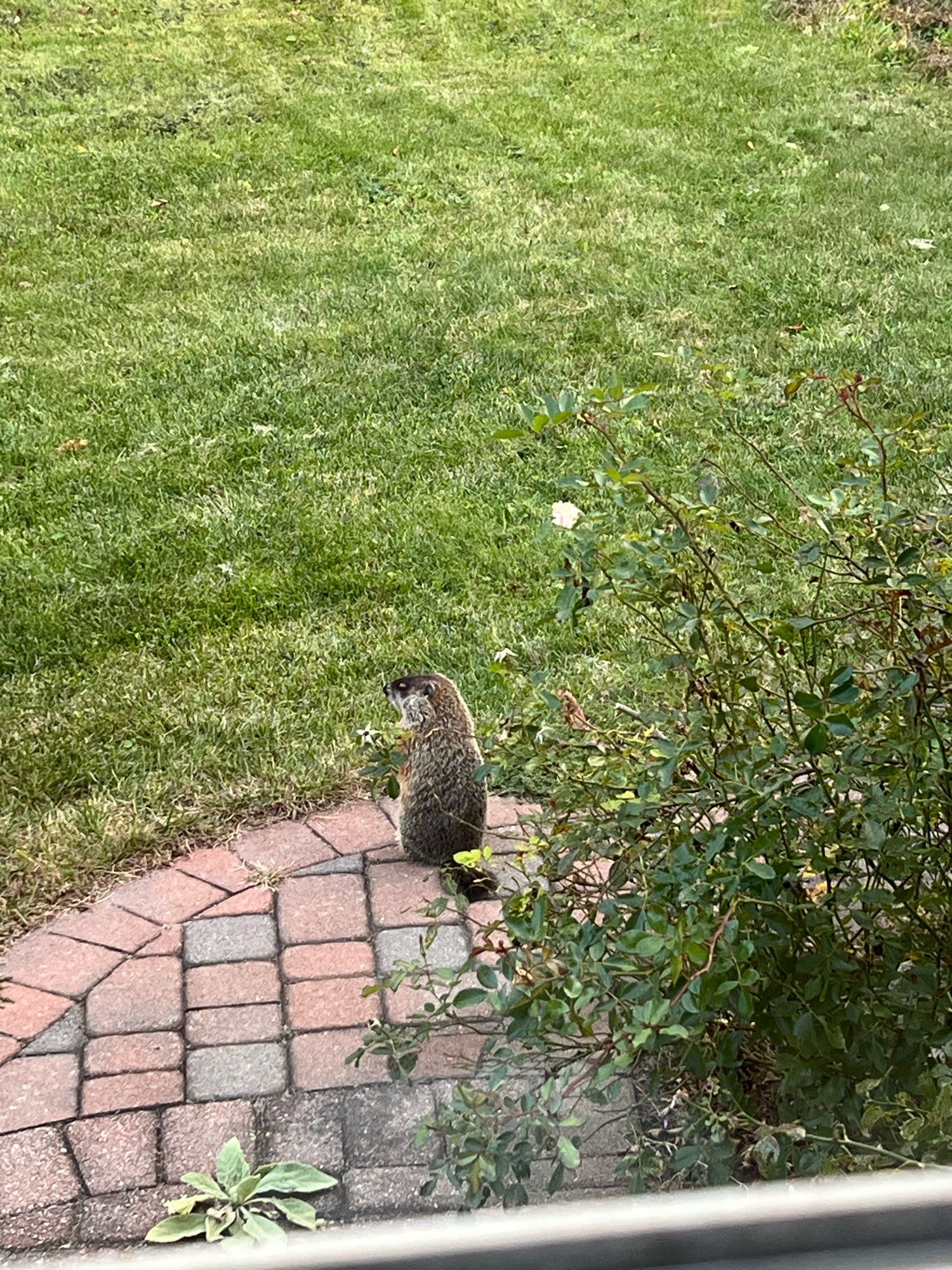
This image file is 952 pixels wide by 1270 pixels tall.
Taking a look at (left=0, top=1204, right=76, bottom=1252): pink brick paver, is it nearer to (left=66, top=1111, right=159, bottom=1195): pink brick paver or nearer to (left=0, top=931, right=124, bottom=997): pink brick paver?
(left=66, top=1111, right=159, bottom=1195): pink brick paver

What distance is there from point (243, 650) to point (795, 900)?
2685mm

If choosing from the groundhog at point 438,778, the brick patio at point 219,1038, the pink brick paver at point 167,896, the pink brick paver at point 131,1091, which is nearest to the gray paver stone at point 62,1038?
the brick patio at point 219,1038

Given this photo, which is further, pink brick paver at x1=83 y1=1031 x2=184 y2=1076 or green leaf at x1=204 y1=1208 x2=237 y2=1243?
pink brick paver at x1=83 y1=1031 x2=184 y2=1076

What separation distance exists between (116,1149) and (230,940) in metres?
0.73

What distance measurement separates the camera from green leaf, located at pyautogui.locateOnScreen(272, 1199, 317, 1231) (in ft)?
9.34

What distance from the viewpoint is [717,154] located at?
32.3ft

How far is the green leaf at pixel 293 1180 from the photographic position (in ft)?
9.53

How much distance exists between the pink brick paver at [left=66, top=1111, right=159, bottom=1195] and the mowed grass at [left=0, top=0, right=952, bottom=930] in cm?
81

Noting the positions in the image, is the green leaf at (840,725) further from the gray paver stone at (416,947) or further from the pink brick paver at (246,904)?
the pink brick paver at (246,904)

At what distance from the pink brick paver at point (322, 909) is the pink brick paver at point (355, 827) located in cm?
15

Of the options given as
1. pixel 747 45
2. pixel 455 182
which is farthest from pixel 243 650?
pixel 747 45

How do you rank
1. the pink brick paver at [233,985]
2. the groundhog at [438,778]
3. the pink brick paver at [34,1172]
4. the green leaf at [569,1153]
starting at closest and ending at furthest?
1. the green leaf at [569,1153]
2. the pink brick paver at [34,1172]
3. the pink brick paver at [233,985]
4. the groundhog at [438,778]

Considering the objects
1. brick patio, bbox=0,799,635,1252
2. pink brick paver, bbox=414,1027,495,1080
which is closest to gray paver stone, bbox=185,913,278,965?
brick patio, bbox=0,799,635,1252

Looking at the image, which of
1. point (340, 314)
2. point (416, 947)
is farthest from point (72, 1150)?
point (340, 314)
